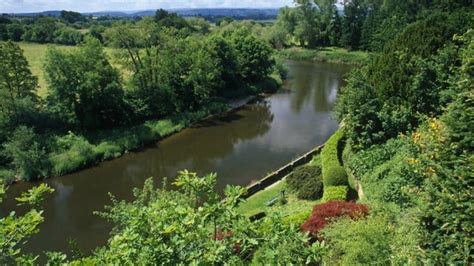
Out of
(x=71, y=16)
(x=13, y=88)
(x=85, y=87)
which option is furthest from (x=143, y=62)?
(x=71, y=16)

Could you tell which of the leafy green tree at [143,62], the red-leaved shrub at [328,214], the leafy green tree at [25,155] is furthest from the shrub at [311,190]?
the leafy green tree at [143,62]

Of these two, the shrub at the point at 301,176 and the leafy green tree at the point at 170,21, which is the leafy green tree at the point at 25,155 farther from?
the leafy green tree at the point at 170,21

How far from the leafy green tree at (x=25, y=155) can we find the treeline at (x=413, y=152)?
18.6 m

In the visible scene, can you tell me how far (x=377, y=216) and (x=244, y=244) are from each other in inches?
312

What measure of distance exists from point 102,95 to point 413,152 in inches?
902

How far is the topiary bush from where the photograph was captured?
1848 centimetres

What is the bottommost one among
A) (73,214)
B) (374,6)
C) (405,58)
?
(73,214)

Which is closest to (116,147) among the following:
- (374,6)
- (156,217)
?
(156,217)

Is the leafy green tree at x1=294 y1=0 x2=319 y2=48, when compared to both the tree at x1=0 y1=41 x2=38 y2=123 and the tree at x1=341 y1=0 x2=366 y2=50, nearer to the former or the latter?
the tree at x1=341 y1=0 x2=366 y2=50

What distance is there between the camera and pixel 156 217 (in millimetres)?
4895

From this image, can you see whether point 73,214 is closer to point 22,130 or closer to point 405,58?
point 22,130

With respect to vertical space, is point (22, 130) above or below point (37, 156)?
above

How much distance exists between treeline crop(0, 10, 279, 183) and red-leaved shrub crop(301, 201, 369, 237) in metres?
17.5

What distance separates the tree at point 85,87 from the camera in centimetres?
2734
